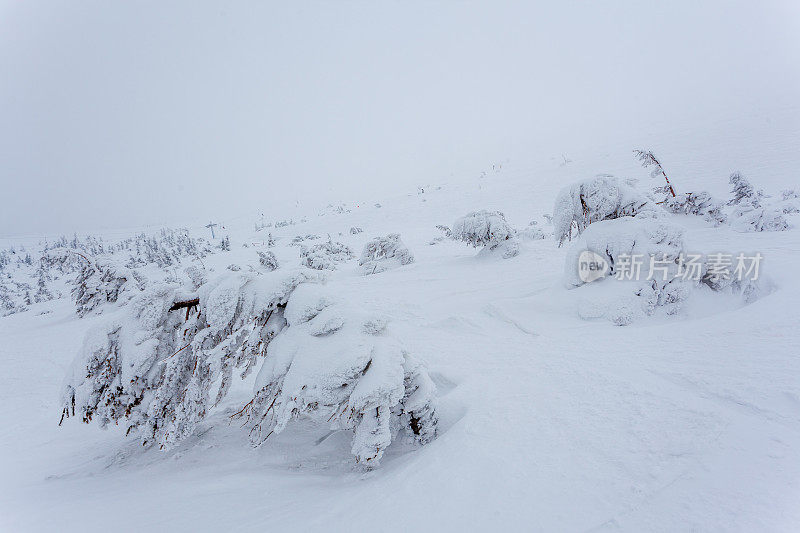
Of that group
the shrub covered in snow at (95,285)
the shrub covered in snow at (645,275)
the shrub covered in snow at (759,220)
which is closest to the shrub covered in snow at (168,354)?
the shrub covered in snow at (645,275)

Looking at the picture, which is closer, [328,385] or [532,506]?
[532,506]

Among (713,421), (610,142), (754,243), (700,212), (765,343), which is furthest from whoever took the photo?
(610,142)

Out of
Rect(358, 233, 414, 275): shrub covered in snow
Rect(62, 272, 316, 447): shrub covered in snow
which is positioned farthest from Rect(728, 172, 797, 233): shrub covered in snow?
Rect(62, 272, 316, 447): shrub covered in snow

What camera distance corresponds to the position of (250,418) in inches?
134

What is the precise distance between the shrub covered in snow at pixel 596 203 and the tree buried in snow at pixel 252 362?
629 cm

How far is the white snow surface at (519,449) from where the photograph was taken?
2015mm

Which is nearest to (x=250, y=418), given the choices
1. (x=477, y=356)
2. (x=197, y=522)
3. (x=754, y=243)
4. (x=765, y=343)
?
(x=197, y=522)

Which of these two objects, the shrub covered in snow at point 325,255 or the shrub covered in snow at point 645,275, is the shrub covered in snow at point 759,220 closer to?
the shrub covered in snow at point 645,275

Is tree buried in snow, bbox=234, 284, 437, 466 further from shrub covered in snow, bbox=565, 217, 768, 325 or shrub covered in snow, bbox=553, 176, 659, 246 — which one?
shrub covered in snow, bbox=553, 176, 659, 246

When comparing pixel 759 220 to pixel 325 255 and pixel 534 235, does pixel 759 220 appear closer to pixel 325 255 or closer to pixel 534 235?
pixel 534 235

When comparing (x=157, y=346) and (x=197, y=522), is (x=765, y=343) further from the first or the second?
(x=157, y=346)

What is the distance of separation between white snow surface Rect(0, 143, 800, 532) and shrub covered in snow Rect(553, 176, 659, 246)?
4.78 ft

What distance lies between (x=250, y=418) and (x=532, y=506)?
2818mm

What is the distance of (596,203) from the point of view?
7246mm
